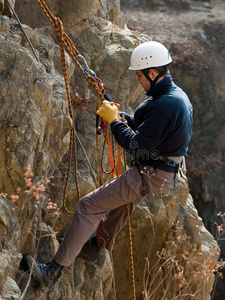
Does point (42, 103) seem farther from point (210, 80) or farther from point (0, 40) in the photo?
point (210, 80)

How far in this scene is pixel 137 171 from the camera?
4641mm

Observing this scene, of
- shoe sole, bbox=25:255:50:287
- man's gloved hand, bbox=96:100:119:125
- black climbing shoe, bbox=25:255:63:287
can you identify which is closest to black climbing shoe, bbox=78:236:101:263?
black climbing shoe, bbox=25:255:63:287

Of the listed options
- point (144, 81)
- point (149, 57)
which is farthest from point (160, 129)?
point (149, 57)

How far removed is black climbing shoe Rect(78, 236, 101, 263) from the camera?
526 centimetres

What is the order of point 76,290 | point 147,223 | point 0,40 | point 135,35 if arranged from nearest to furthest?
point 0,40
point 76,290
point 147,223
point 135,35

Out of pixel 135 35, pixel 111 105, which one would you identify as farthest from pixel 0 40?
pixel 135 35

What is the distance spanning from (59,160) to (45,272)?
1.23 meters

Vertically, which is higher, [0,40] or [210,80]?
[0,40]

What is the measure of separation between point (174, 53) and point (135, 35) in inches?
336

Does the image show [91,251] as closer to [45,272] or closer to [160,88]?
[45,272]

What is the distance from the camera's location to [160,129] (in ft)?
14.0

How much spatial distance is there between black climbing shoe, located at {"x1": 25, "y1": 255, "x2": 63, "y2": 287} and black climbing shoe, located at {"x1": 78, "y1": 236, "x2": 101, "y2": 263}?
63 centimetres

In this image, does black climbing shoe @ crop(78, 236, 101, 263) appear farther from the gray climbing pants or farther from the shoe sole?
the shoe sole

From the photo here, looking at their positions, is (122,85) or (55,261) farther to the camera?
(122,85)
